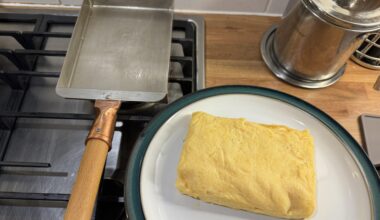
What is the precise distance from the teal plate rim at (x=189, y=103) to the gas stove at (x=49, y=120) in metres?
0.06

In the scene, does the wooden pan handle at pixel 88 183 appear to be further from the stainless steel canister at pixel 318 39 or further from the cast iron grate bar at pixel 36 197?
the stainless steel canister at pixel 318 39

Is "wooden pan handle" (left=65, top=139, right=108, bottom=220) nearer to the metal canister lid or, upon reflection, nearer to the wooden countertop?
the wooden countertop

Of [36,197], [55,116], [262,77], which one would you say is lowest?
[36,197]

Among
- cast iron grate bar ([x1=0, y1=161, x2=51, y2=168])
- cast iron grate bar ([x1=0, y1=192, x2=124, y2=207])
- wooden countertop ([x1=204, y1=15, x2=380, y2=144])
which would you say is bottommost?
cast iron grate bar ([x1=0, y1=192, x2=124, y2=207])

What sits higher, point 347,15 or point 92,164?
point 347,15

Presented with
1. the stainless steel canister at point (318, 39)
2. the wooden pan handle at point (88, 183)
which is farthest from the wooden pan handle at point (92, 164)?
the stainless steel canister at point (318, 39)

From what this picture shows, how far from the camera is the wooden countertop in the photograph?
1.77ft

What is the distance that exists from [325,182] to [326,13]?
237 millimetres

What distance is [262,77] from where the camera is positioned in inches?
22.3

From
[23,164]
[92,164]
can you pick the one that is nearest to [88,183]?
[92,164]

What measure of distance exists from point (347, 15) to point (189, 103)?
26 centimetres

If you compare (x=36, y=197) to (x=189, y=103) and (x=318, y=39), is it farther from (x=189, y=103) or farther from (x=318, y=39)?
(x=318, y=39)

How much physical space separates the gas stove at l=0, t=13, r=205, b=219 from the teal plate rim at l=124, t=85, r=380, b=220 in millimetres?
61

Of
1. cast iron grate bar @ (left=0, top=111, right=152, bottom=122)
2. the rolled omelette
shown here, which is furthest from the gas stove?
the rolled omelette
